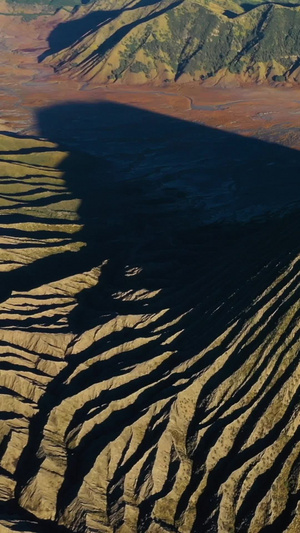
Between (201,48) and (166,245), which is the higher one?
(201,48)

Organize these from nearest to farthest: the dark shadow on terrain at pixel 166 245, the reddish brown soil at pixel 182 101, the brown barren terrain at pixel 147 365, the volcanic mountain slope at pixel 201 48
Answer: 1. the brown barren terrain at pixel 147 365
2. the dark shadow on terrain at pixel 166 245
3. the reddish brown soil at pixel 182 101
4. the volcanic mountain slope at pixel 201 48

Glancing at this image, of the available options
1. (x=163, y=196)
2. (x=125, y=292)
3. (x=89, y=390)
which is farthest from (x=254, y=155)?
(x=89, y=390)

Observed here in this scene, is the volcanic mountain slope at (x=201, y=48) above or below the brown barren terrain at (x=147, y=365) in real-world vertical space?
above

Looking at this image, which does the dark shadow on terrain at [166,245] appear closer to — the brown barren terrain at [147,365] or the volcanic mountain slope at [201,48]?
the brown barren terrain at [147,365]

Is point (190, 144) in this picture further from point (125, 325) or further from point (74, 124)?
point (125, 325)

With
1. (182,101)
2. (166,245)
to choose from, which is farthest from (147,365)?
(182,101)

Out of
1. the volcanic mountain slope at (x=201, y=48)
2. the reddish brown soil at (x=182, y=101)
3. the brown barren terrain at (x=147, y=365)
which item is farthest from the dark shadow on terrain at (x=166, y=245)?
the volcanic mountain slope at (x=201, y=48)

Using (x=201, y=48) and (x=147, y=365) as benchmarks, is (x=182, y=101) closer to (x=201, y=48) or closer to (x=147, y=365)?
(x=201, y=48)
